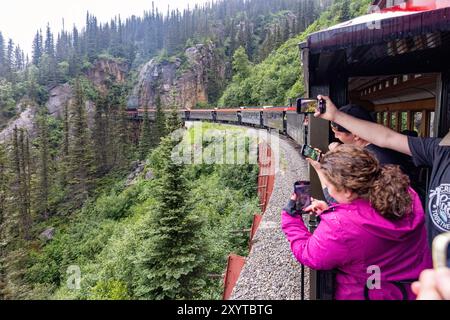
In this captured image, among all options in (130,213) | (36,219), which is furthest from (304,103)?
(36,219)

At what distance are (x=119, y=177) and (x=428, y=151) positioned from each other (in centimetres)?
5221

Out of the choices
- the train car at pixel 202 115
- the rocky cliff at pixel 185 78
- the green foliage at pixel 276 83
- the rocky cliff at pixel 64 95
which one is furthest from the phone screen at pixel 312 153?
the rocky cliff at pixel 185 78

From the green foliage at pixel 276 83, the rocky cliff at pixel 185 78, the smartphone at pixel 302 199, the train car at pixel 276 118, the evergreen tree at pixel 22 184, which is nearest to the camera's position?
the smartphone at pixel 302 199

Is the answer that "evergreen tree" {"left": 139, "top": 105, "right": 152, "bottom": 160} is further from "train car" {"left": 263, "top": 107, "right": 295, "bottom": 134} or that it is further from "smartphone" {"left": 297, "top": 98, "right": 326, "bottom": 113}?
"smartphone" {"left": 297, "top": 98, "right": 326, "bottom": 113}

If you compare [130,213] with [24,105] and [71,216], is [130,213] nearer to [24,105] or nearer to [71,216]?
[71,216]

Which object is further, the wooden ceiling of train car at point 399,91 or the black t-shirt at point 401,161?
the wooden ceiling of train car at point 399,91

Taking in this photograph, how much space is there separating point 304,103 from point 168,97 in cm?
9034

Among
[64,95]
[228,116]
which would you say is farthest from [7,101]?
[228,116]

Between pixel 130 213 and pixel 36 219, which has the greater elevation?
Answer: pixel 130 213

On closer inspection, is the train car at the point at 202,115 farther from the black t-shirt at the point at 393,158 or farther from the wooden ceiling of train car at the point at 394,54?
the black t-shirt at the point at 393,158

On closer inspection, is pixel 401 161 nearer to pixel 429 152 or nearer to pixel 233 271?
pixel 429 152

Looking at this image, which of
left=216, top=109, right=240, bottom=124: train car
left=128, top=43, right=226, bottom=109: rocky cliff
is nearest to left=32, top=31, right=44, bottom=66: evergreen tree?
left=128, top=43, right=226, bottom=109: rocky cliff

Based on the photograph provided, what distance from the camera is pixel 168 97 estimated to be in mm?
90250

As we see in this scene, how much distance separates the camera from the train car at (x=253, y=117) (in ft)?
94.2
